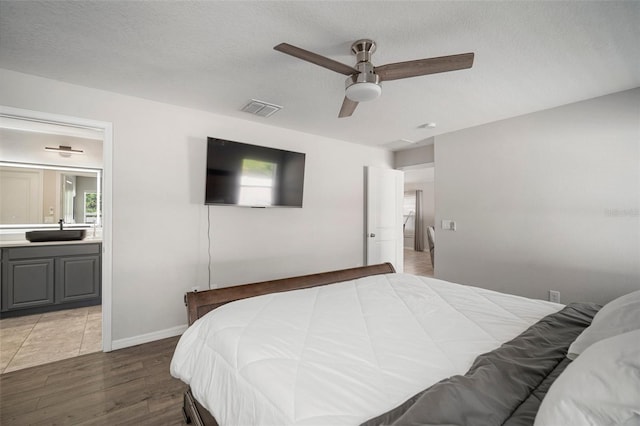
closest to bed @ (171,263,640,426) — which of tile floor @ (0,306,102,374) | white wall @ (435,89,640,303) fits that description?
white wall @ (435,89,640,303)

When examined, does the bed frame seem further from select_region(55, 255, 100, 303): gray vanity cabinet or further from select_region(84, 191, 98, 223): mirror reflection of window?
select_region(84, 191, 98, 223): mirror reflection of window

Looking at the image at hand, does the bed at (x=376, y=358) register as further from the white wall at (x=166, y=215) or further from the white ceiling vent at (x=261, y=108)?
the white ceiling vent at (x=261, y=108)

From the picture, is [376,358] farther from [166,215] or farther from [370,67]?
[166,215]

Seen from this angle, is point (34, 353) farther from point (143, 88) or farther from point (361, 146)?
point (361, 146)

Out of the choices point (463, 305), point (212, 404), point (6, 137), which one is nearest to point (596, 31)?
point (463, 305)

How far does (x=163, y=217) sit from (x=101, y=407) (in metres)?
1.62

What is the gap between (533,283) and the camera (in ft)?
9.95

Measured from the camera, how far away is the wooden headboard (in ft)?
5.61

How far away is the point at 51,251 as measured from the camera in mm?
3375

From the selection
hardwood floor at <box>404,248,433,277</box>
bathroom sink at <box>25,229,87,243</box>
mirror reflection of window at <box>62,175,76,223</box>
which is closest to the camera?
bathroom sink at <box>25,229,87,243</box>

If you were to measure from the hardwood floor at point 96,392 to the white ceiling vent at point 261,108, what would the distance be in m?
2.53

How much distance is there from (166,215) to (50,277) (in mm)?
2013

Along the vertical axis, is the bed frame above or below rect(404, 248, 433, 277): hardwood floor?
above

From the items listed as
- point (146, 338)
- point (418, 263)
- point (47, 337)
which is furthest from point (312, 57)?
point (418, 263)
